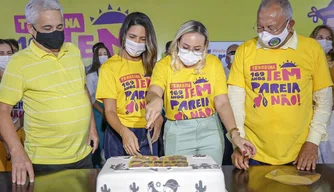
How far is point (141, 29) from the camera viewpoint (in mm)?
2109

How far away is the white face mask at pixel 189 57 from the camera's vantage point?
182 centimetres

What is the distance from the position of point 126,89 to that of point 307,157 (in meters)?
1.01

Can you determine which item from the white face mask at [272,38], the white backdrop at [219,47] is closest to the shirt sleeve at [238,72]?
the white face mask at [272,38]

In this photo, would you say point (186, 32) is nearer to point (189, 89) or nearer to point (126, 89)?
point (189, 89)

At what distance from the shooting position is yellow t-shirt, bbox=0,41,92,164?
168cm

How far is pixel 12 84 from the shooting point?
63.9 inches

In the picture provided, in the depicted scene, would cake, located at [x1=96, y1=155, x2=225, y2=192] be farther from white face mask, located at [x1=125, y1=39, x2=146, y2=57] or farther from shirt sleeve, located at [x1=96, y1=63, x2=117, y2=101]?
white face mask, located at [x1=125, y1=39, x2=146, y2=57]

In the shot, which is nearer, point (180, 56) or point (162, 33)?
point (180, 56)

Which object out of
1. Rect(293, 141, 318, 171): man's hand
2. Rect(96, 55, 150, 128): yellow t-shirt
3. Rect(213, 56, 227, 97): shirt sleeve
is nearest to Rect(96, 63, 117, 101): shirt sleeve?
Rect(96, 55, 150, 128): yellow t-shirt

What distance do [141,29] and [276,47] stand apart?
0.76 m

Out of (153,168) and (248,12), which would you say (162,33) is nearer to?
(248,12)

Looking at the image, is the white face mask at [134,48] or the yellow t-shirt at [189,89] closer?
the yellow t-shirt at [189,89]

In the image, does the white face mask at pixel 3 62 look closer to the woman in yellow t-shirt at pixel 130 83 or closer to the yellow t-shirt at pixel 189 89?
the woman in yellow t-shirt at pixel 130 83

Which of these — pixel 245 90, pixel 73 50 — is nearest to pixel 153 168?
pixel 245 90
